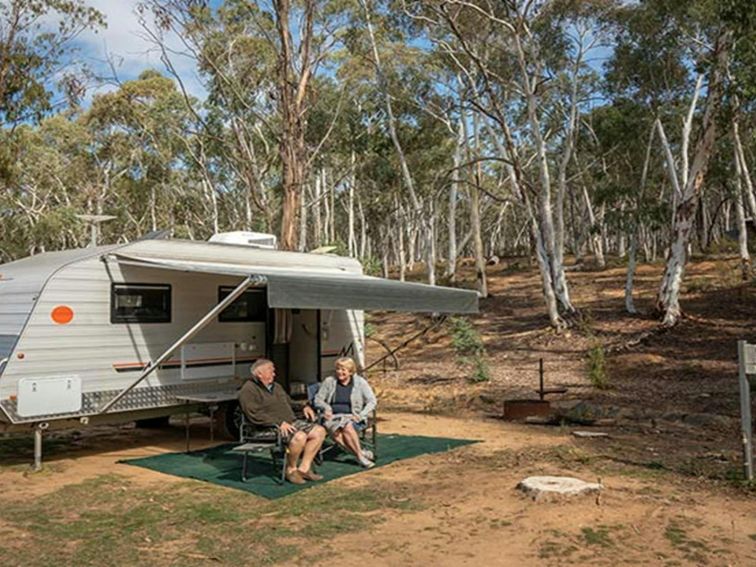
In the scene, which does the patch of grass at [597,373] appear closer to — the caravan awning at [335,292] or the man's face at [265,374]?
the caravan awning at [335,292]

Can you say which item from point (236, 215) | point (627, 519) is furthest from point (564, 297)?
point (236, 215)

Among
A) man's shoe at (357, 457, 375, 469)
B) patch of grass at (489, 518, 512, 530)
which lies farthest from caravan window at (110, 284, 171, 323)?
patch of grass at (489, 518, 512, 530)

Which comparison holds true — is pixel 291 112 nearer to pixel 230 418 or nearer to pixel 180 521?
pixel 230 418

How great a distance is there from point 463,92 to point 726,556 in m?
19.1

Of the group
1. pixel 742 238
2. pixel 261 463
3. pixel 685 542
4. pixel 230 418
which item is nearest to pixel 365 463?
pixel 261 463

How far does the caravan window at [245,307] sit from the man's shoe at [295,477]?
2.76 m

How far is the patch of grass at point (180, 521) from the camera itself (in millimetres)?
4395

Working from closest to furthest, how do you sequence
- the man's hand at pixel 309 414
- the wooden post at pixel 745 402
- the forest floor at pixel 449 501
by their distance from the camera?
the forest floor at pixel 449 501 → the wooden post at pixel 745 402 → the man's hand at pixel 309 414

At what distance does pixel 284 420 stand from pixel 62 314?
232 centimetres

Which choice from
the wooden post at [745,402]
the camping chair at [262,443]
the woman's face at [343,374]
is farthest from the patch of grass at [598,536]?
the woman's face at [343,374]

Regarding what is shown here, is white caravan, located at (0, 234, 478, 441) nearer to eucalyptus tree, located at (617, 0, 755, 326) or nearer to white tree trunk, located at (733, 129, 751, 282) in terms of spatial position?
eucalyptus tree, located at (617, 0, 755, 326)

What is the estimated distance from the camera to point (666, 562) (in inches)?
161

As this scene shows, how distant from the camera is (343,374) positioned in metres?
6.86

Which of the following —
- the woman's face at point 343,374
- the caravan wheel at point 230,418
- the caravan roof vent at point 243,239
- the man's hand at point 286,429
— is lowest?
the caravan wheel at point 230,418
